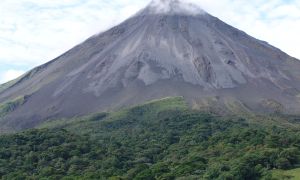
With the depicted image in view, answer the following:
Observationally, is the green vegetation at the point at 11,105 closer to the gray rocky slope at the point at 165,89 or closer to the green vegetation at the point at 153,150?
the gray rocky slope at the point at 165,89

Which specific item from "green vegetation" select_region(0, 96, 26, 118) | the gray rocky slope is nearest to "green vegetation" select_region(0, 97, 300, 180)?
the gray rocky slope

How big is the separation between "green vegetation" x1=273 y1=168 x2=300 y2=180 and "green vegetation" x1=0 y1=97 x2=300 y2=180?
0.73 meters

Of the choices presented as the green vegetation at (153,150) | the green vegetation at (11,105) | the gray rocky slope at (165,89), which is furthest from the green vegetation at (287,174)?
the green vegetation at (11,105)

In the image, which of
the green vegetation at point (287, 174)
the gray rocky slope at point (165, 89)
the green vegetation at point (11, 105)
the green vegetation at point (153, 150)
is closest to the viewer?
the green vegetation at point (287, 174)

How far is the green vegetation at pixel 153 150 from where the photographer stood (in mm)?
68625

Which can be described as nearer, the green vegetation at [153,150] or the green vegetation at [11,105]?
the green vegetation at [153,150]

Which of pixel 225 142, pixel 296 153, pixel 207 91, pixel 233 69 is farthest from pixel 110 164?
pixel 233 69

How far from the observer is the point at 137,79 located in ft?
625

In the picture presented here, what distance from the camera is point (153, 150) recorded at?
10425cm

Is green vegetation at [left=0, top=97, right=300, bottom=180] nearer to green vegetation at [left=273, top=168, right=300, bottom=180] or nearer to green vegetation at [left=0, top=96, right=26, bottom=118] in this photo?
green vegetation at [left=273, top=168, right=300, bottom=180]

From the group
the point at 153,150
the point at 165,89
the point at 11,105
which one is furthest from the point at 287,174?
the point at 11,105

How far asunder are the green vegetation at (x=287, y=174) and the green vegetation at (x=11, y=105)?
140m

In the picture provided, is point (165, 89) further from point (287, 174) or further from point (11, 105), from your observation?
point (287, 174)

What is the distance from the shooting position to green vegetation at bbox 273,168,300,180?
196ft
